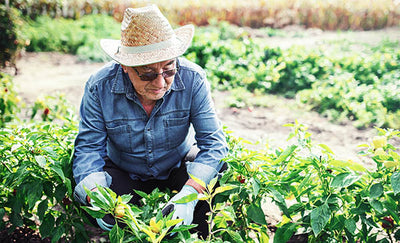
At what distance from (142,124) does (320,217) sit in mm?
1024

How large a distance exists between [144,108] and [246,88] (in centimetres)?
353

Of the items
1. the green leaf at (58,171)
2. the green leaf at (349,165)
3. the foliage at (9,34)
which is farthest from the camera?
the foliage at (9,34)

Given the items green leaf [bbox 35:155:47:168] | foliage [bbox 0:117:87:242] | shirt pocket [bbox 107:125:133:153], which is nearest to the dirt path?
shirt pocket [bbox 107:125:133:153]

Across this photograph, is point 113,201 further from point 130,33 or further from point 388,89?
point 388,89

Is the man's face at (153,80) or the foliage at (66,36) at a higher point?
the man's face at (153,80)

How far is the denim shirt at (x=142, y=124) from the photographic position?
1964mm

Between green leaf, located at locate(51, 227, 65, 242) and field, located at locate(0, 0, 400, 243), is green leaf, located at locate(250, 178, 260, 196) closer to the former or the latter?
field, located at locate(0, 0, 400, 243)

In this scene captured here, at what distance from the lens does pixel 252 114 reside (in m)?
4.72

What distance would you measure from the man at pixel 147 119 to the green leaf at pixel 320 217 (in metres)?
0.57

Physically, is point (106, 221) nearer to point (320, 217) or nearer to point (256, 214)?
point (256, 214)

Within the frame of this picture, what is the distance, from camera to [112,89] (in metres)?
2.01

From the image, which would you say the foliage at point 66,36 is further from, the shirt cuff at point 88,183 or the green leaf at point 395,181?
the green leaf at point 395,181

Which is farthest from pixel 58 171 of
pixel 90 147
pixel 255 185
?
pixel 255 185

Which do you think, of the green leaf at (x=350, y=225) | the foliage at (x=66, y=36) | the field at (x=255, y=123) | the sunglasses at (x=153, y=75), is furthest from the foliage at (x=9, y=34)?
the green leaf at (x=350, y=225)
